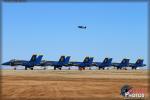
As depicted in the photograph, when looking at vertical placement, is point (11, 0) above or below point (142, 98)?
above

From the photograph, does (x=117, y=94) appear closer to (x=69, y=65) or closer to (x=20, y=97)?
(x=20, y=97)

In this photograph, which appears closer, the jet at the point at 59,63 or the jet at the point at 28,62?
the jet at the point at 28,62

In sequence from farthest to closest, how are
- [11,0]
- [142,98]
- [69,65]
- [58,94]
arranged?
[69,65] < [58,94] < [142,98] < [11,0]

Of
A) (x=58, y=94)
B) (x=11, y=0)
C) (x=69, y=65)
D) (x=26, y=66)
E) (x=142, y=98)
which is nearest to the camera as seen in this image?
(x=11, y=0)

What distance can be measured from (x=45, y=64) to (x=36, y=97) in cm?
14397

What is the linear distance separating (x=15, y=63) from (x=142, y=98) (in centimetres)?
13527

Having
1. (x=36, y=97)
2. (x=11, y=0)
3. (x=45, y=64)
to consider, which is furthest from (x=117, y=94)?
(x=45, y=64)

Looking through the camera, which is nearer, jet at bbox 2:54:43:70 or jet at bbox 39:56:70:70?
jet at bbox 2:54:43:70

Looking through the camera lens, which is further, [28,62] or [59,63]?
[59,63]

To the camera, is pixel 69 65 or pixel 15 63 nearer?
pixel 15 63

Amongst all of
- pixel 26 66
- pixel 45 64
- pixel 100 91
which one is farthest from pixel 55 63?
pixel 100 91

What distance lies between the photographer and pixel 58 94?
39750mm

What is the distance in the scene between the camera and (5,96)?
38.0m

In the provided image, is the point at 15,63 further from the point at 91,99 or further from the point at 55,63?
the point at 91,99
